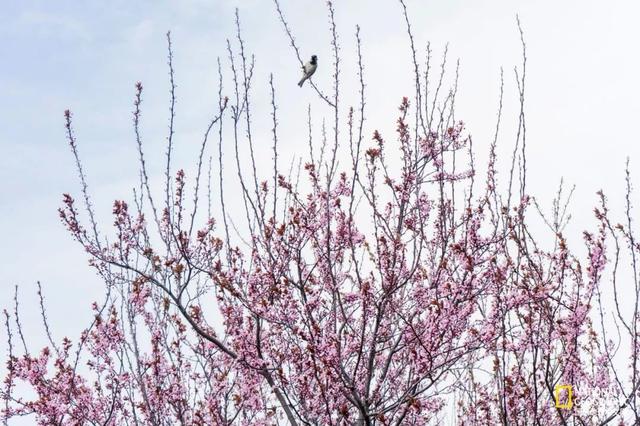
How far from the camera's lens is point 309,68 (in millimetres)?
6172

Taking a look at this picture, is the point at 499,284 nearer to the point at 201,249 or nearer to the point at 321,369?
the point at 321,369

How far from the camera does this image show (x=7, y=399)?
6.77 meters

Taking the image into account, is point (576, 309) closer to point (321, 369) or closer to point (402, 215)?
point (402, 215)

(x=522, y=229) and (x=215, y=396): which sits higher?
(x=522, y=229)

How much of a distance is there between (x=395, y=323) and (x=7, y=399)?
4201 mm

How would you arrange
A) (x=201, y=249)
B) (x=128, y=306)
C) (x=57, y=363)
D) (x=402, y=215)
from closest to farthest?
(x=402, y=215) → (x=201, y=249) → (x=57, y=363) → (x=128, y=306)

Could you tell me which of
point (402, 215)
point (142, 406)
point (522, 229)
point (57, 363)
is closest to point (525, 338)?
point (522, 229)

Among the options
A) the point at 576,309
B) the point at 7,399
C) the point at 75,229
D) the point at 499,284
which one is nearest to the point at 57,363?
the point at 7,399

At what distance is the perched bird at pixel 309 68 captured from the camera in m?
5.97

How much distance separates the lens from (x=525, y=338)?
546cm

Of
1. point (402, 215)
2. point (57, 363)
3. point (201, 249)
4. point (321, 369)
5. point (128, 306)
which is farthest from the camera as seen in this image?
point (128, 306)

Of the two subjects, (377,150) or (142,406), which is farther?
(142,406)

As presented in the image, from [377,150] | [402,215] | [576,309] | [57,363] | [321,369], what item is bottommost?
[321,369]

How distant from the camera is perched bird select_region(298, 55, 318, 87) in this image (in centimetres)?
597
